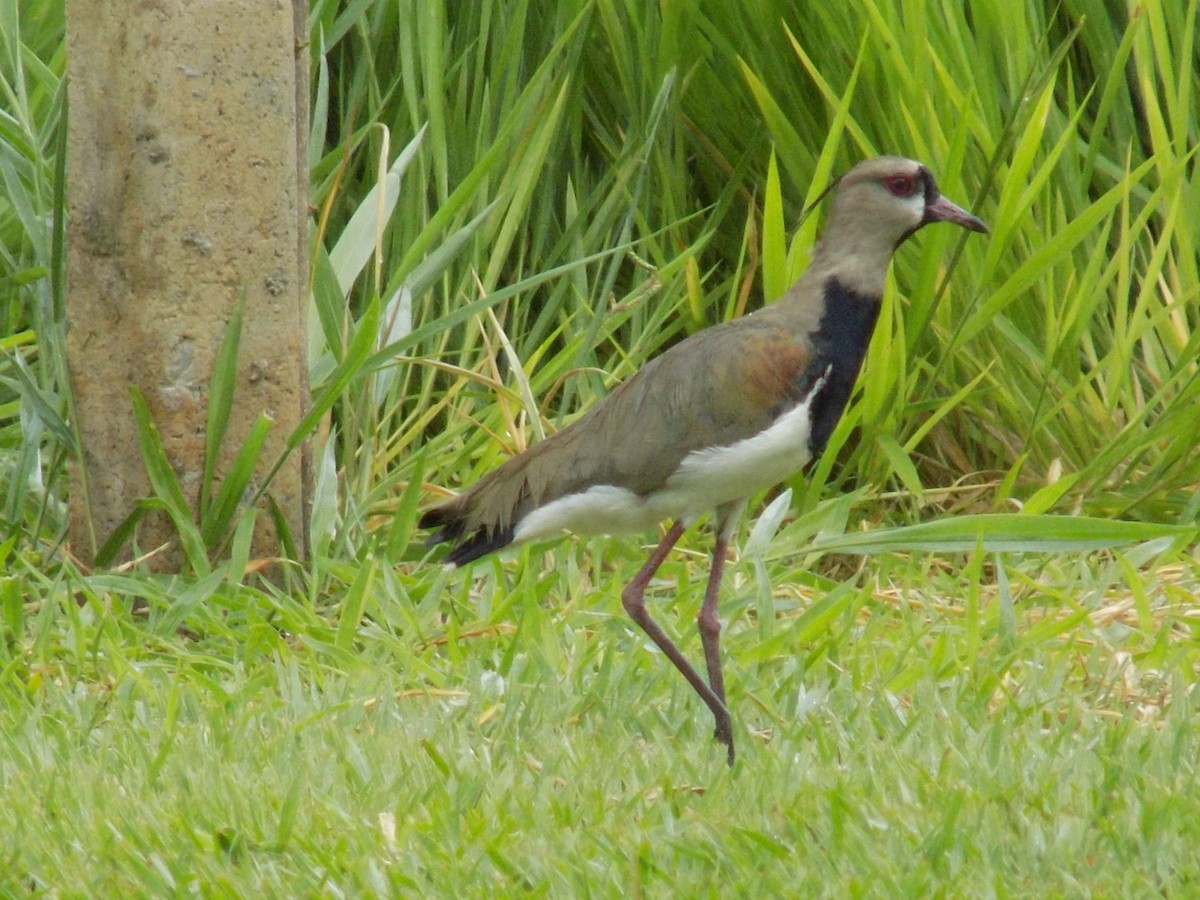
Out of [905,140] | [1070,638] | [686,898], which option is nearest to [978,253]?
[905,140]

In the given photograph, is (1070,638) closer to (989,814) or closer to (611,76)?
(989,814)

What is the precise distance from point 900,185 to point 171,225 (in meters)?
1.56

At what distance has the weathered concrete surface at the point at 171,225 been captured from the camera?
4.04 meters

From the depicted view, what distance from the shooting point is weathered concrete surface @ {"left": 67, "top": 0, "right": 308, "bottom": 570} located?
4035mm

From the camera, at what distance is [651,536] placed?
4.81 meters

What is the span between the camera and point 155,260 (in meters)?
4.08

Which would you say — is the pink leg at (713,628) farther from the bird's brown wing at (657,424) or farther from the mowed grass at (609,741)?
the bird's brown wing at (657,424)

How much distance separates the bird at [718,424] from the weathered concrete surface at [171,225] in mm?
745

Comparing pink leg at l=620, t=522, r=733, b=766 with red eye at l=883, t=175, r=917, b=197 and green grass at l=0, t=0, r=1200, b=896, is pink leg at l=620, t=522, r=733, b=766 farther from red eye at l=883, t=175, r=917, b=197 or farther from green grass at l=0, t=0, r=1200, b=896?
red eye at l=883, t=175, r=917, b=197

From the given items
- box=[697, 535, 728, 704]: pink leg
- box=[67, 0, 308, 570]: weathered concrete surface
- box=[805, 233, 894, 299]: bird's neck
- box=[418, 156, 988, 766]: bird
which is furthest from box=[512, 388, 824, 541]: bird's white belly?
box=[67, 0, 308, 570]: weathered concrete surface

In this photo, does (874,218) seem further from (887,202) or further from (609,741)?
(609,741)

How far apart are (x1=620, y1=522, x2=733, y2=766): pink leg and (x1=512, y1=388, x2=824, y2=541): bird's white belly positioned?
0.07 meters

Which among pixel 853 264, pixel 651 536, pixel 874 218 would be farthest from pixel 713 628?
pixel 651 536

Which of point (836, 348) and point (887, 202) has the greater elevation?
point (887, 202)
